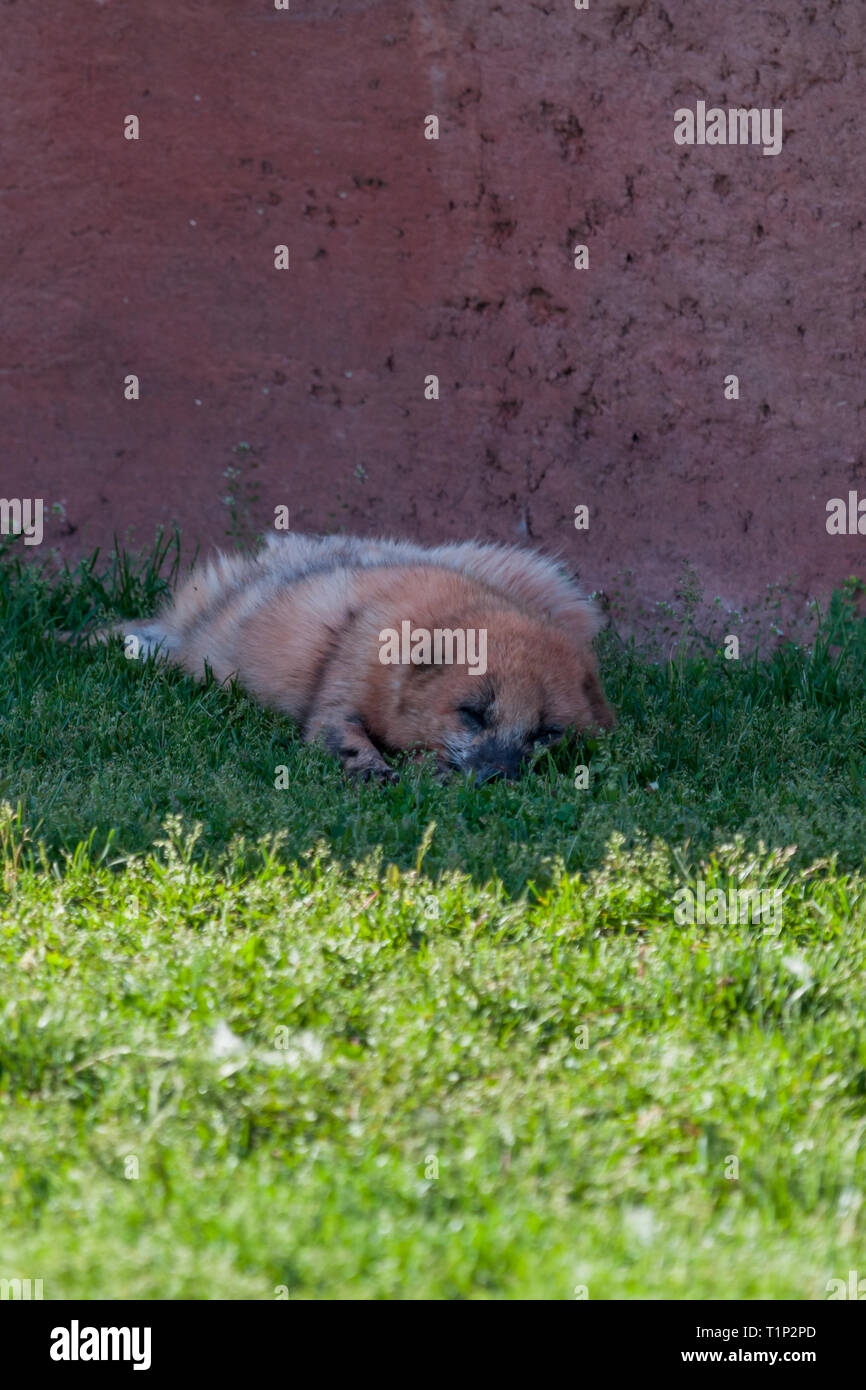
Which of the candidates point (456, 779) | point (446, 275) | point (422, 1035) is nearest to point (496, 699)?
point (456, 779)

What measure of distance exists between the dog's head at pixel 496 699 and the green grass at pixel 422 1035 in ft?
0.79

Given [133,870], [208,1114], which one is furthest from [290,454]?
[208,1114]

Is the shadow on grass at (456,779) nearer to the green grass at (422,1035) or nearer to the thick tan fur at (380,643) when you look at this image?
the green grass at (422,1035)

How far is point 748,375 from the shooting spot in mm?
7082

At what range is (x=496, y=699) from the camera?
195 inches

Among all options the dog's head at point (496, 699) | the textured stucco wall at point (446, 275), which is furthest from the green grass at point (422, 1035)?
the textured stucco wall at point (446, 275)

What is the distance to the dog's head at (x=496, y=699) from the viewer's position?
4938mm

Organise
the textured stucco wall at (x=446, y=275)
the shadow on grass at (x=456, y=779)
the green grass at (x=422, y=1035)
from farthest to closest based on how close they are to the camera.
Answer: the textured stucco wall at (x=446, y=275) → the shadow on grass at (x=456, y=779) → the green grass at (x=422, y=1035)

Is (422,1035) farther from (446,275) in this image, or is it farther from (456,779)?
(446,275)

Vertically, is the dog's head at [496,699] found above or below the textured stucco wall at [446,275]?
below

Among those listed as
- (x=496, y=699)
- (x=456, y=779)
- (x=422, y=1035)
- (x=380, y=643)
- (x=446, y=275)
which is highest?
(x=446, y=275)

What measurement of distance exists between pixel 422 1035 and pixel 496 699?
2272 mm

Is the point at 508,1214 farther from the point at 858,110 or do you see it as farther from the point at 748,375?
the point at 858,110

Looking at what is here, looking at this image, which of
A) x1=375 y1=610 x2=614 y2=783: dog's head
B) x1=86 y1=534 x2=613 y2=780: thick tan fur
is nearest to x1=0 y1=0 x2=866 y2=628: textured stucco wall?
x1=86 y1=534 x2=613 y2=780: thick tan fur
